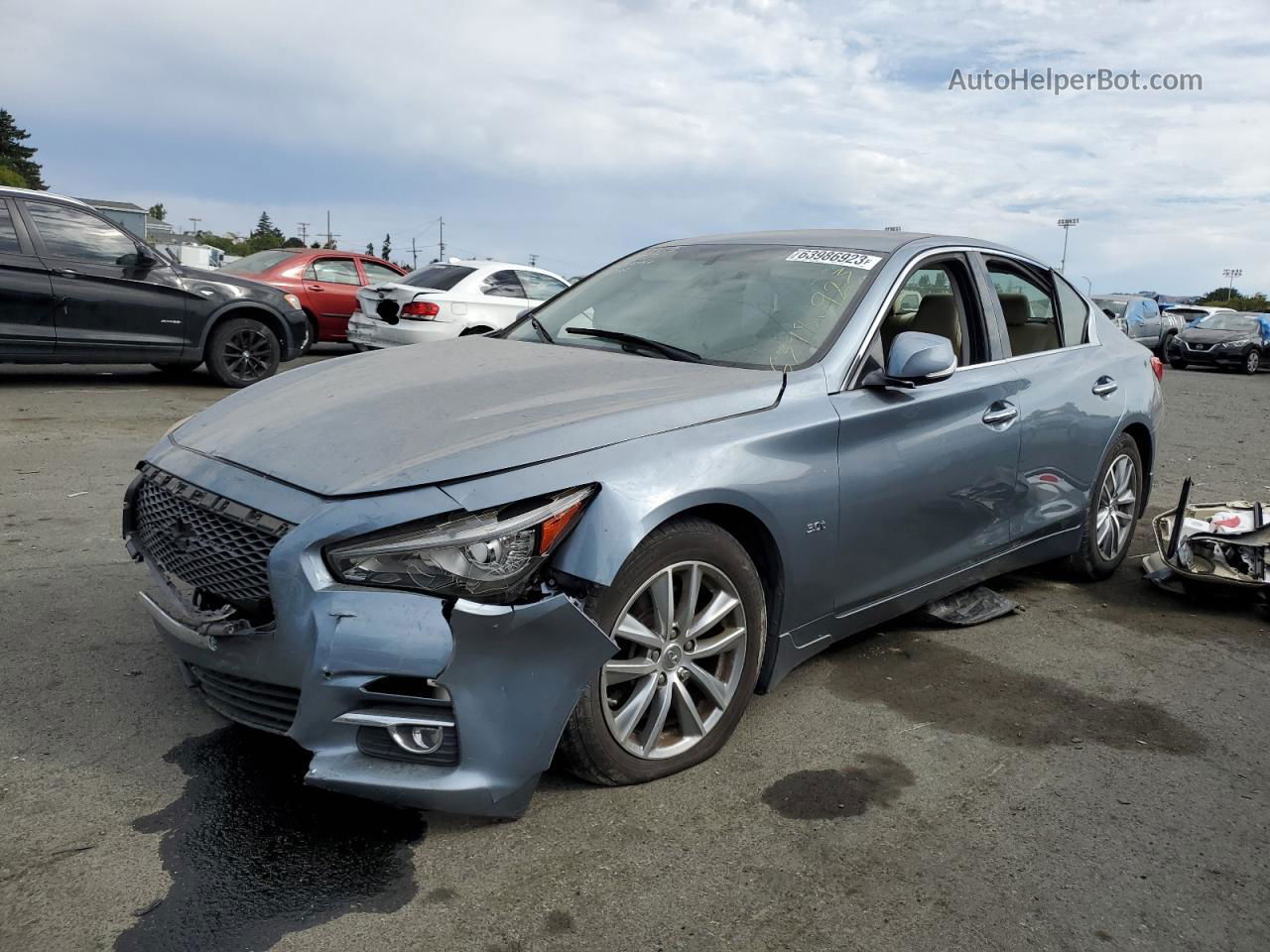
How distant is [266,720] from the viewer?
2771mm

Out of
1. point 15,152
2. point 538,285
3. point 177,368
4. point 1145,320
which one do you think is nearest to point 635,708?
point 177,368

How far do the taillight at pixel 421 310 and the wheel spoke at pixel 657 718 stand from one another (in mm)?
9957

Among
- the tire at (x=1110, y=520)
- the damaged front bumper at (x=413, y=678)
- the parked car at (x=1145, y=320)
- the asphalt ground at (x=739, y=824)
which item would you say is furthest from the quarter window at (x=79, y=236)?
the parked car at (x=1145, y=320)

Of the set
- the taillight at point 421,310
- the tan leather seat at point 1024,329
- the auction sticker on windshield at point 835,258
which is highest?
the auction sticker on windshield at point 835,258

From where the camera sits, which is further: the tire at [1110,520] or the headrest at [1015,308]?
the tire at [1110,520]

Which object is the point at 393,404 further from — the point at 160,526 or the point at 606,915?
the point at 606,915

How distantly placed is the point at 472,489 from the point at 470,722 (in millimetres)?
551

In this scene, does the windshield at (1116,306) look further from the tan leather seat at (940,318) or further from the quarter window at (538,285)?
the tan leather seat at (940,318)

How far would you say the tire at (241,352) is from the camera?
11219 millimetres

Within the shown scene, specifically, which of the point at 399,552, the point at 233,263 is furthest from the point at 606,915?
the point at 233,263

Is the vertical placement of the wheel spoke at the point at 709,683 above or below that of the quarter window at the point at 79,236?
below

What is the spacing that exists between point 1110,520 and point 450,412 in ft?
12.0

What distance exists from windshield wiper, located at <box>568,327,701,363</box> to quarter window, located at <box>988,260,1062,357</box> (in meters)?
1.57

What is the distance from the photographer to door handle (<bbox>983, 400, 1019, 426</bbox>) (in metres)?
4.18
